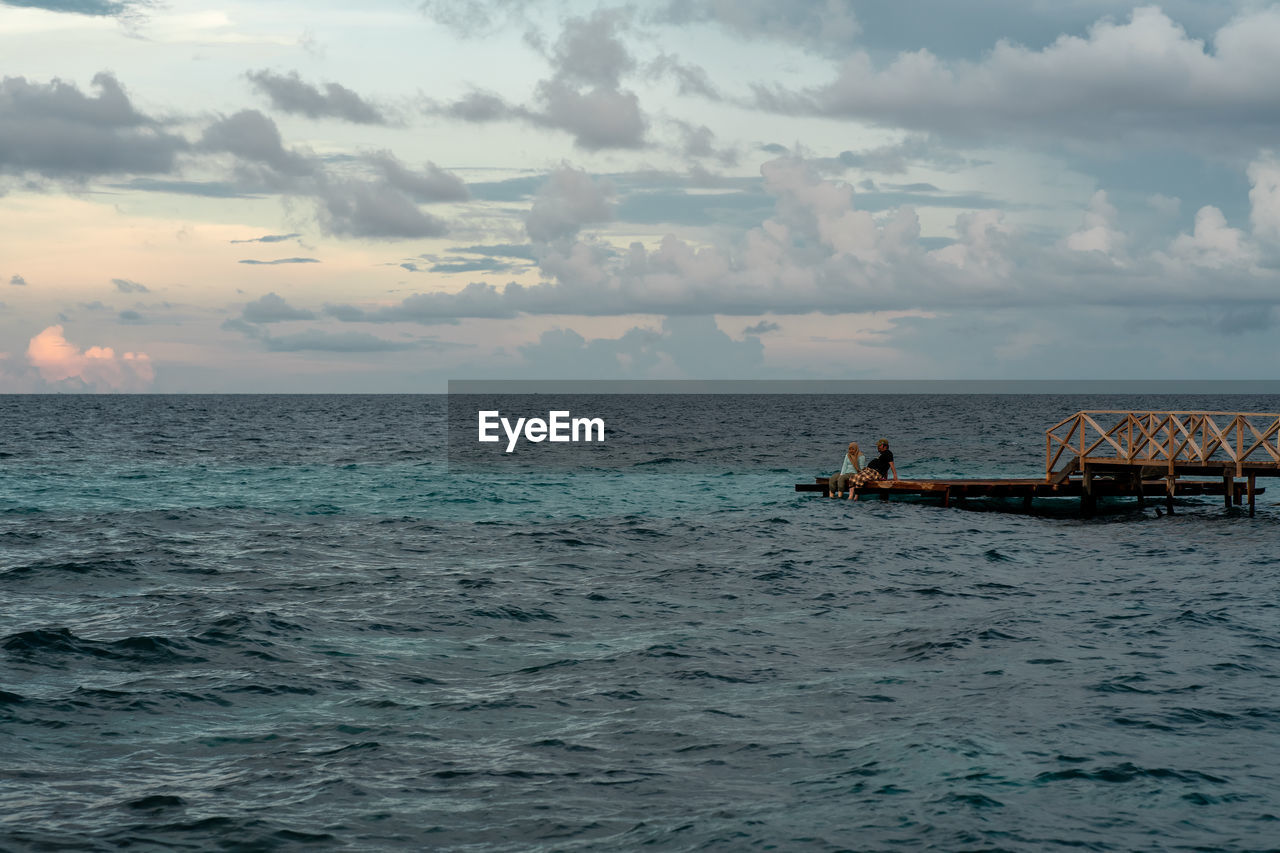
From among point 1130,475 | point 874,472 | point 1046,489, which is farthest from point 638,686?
point 1130,475

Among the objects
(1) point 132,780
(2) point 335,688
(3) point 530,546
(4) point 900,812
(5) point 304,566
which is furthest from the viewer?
(3) point 530,546

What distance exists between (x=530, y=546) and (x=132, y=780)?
15.6 metres

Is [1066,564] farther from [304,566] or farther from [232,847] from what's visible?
[232,847]

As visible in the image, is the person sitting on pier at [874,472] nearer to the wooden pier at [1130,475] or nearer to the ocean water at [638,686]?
the wooden pier at [1130,475]

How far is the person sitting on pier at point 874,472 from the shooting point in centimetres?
3294

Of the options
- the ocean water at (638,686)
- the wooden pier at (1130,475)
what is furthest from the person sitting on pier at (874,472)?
the ocean water at (638,686)

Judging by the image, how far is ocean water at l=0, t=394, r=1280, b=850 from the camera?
8.98 m

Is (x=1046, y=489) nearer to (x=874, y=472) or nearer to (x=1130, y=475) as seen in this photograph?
(x=1130, y=475)

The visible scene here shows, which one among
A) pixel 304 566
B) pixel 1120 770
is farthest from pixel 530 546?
pixel 1120 770

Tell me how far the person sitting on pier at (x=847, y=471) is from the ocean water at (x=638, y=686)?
4.74 m

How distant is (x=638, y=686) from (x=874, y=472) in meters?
21.7

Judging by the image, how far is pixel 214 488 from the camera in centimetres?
Result: 3853

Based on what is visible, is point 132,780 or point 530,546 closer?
point 132,780

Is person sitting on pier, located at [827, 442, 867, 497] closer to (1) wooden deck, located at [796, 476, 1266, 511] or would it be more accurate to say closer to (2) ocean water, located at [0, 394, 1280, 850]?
(1) wooden deck, located at [796, 476, 1266, 511]
